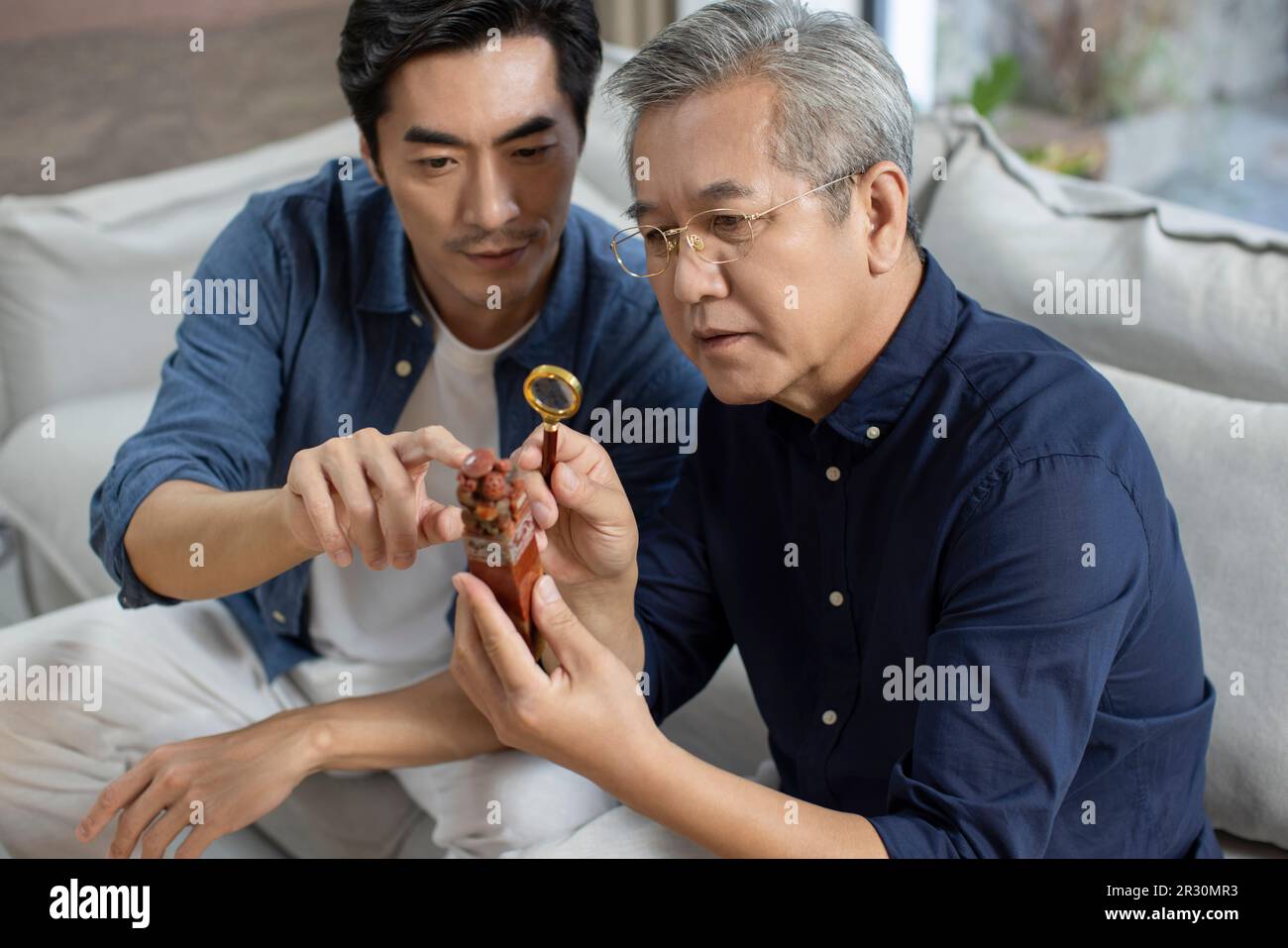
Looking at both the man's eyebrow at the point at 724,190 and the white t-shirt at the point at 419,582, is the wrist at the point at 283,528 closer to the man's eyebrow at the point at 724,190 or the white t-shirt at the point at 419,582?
the white t-shirt at the point at 419,582

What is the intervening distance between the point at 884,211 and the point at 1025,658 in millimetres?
419

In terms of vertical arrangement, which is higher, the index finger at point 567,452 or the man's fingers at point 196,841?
the index finger at point 567,452

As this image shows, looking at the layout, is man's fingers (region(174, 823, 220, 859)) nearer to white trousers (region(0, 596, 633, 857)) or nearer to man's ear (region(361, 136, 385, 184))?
white trousers (region(0, 596, 633, 857))

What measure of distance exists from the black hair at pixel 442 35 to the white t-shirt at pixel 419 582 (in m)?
0.28

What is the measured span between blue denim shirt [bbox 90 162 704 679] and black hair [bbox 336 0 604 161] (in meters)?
0.19

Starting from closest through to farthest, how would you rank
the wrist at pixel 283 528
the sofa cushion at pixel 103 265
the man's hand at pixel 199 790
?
1. the wrist at pixel 283 528
2. the man's hand at pixel 199 790
3. the sofa cushion at pixel 103 265

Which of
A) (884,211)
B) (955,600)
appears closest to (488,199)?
(884,211)

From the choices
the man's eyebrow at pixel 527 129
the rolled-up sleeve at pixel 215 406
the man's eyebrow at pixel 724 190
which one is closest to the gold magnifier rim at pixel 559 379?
the man's eyebrow at pixel 724 190

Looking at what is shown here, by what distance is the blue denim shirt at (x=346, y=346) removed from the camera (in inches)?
61.1

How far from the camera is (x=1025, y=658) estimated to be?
41.0 inches

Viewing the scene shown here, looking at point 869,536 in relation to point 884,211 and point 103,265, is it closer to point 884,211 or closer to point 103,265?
point 884,211

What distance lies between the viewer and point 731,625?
1.42m

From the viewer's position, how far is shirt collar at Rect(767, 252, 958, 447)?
1191mm
